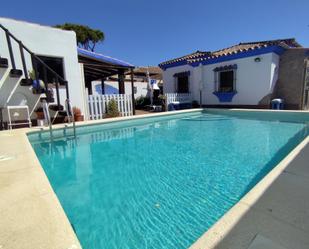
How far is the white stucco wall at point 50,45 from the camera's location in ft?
20.2

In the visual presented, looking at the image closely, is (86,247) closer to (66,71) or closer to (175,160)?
(175,160)

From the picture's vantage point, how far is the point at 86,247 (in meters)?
1.62

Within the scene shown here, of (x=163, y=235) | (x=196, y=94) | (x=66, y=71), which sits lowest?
(x=163, y=235)

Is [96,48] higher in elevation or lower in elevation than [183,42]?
higher

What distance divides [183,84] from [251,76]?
4743 millimetres

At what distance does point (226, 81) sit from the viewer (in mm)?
11828

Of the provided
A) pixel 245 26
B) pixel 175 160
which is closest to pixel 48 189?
pixel 175 160

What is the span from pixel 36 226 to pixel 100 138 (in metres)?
4.54

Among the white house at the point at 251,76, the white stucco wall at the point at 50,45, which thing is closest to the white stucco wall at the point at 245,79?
the white house at the point at 251,76

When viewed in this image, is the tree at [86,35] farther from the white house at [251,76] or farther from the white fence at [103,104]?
the white fence at [103,104]

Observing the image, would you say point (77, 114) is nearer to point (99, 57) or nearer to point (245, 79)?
point (99, 57)

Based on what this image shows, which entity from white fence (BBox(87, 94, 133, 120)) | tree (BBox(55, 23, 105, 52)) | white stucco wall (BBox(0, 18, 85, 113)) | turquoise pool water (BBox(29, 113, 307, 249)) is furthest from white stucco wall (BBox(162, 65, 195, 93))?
tree (BBox(55, 23, 105, 52))

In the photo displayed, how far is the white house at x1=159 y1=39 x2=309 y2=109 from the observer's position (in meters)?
9.84

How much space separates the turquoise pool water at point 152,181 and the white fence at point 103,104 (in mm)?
2829
